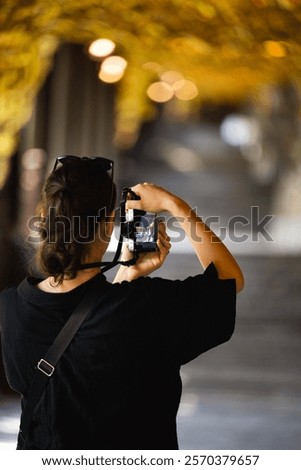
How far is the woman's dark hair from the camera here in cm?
146

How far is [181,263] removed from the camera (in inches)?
253

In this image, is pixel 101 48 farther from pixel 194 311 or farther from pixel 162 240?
pixel 194 311

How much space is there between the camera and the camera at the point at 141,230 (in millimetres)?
1605

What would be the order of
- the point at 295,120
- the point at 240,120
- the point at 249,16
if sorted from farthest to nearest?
the point at 240,120 → the point at 295,120 → the point at 249,16

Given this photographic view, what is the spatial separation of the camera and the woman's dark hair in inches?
4.2

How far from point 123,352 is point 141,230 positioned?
27cm

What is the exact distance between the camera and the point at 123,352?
148cm

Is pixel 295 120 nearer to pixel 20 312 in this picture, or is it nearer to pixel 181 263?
pixel 181 263

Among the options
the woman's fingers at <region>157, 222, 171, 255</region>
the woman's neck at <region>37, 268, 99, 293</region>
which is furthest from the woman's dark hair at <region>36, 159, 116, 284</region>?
the woman's fingers at <region>157, 222, 171, 255</region>

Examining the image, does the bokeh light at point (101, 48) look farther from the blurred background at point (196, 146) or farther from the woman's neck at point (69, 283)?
the woman's neck at point (69, 283)

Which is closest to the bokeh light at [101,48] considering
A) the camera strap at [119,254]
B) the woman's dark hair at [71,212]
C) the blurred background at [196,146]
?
the blurred background at [196,146]

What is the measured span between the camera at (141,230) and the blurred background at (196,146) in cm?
27
